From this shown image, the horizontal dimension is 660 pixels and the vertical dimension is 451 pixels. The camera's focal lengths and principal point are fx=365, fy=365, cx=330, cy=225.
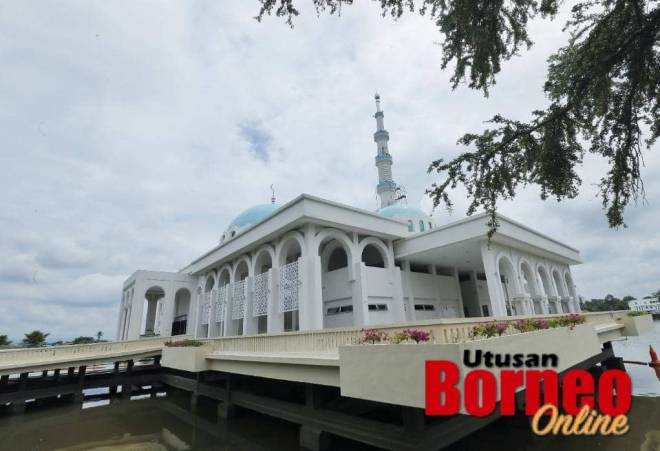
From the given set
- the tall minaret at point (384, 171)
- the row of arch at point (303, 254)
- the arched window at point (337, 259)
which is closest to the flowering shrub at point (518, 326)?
the row of arch at point (303, 254)

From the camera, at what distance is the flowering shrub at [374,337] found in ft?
21.8

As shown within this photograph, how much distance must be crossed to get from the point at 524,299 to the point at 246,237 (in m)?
15.7

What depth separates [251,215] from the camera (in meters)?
29.0

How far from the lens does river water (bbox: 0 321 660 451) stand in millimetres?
9023

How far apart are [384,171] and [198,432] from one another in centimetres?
2546

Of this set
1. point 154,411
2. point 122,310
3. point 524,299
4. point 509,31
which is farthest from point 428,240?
point 122,310

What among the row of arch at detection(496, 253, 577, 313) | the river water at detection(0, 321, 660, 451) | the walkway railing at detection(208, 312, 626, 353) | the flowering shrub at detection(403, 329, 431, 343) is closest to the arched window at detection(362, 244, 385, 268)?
the row of arch at detection(496, 253, 577, 313)

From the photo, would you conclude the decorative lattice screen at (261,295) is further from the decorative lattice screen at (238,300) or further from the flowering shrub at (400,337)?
the flowering shrub at (400,337)

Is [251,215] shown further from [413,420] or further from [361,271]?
[413,420]

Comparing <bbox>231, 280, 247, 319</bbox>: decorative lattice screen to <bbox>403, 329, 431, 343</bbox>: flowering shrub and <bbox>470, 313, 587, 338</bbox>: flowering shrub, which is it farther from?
<bbox>403, 329, 431, 343</bbox>: flowering shrub

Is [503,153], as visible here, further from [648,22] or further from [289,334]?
[289,334]

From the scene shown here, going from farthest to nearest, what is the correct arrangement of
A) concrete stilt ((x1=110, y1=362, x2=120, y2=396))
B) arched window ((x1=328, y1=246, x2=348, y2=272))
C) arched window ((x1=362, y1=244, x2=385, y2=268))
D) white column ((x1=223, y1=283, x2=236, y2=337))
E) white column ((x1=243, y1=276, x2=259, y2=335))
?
arched window ((x1=328, y1=246, x2=348, y2=272)), arched window ((x1=362, y1=244, x2=385, y2=268)), white column ((x1=223, y1=283, x2=236, y2=337)), white column ((x1=243, y1=276, x2=259, y2=335)), concrete stilt ((x1=110, y1=362, x2=120, y2=396))

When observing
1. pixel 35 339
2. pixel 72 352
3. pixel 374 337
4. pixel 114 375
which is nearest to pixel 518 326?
pixel 374 337

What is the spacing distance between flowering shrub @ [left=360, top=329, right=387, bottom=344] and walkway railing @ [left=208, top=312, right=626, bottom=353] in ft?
0.57
